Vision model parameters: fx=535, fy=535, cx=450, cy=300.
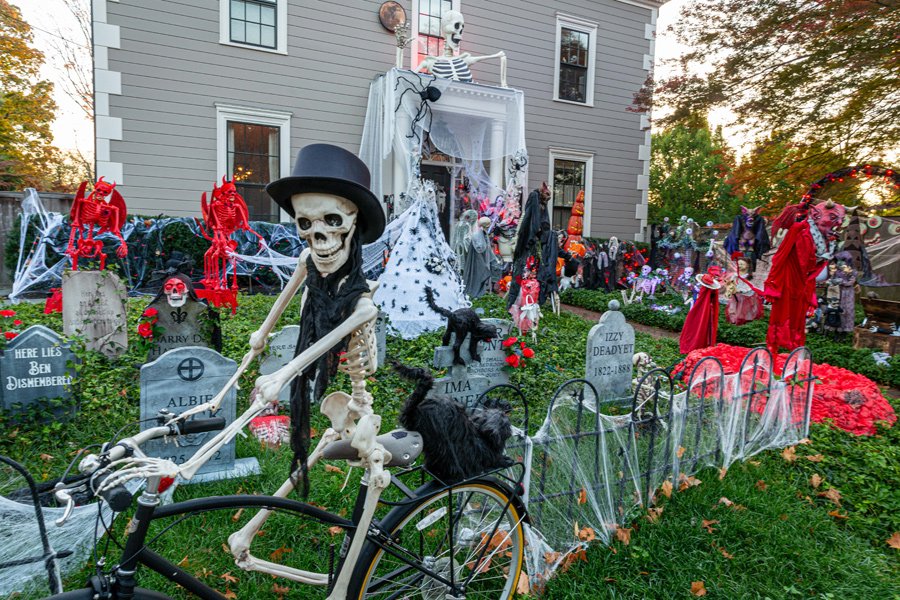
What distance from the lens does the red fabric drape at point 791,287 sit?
7242 mm

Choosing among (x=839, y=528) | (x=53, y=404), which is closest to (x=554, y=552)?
(x=839, y=528)

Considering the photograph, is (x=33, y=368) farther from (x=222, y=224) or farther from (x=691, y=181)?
(x=691, y=181)

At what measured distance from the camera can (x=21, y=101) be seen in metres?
18.7

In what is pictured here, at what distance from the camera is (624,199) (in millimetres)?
16375

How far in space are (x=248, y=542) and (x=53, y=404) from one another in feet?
9.80

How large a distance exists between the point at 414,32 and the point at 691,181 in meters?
22.5

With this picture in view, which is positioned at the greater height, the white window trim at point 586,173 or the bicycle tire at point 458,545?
the white window trim at point 586,173

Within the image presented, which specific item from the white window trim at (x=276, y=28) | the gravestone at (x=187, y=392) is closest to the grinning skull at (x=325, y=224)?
the gravestone at (x=187, y=392)

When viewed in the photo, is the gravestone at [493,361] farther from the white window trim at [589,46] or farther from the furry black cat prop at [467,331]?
the white window trim at [589,46]

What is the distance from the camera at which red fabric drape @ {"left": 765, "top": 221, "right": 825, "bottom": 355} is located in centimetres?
724

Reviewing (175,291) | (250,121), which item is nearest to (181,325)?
(175,291)

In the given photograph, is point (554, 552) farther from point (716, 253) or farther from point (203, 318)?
point (716, 253)

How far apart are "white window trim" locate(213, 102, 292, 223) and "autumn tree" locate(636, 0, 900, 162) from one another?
27.5ft

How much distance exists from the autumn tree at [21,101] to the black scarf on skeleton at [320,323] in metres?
19.7
